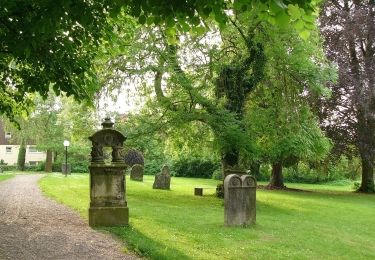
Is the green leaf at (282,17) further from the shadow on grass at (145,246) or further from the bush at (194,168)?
the bush at (194,168)

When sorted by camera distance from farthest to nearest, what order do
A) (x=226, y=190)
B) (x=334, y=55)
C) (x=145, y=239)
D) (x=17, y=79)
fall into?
(x=334, y=55) → (x=226, y=190) → (x=17, y=79) → (x=145, y=239)

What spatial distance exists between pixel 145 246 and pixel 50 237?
2296 millimetres

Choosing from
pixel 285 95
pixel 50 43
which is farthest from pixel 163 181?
pixel 50 43

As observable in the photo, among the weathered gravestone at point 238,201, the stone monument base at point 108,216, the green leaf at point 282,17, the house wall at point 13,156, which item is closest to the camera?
the green leaf at point 282,17

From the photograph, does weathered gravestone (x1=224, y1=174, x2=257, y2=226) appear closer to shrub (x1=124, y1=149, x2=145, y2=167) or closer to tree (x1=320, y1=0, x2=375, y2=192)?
tree (x1=320, y1=0, x2=375, y2=192)

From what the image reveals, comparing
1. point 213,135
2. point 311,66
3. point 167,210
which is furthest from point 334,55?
point 167,210

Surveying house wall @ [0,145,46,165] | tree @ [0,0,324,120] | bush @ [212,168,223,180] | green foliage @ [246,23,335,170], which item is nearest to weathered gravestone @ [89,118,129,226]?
tree @ [0,0,324,120]

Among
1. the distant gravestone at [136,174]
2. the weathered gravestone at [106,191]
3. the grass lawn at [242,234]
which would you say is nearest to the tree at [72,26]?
the weathered gravestone at [106,191]

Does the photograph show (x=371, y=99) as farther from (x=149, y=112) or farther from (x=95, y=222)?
(x=95, y=222)

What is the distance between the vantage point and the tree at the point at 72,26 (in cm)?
468

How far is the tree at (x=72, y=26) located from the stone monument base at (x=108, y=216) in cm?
331

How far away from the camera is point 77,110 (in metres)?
23.4

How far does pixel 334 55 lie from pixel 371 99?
13.8ft

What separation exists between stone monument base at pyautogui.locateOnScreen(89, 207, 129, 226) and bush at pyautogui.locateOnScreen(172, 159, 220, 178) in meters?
41.0
